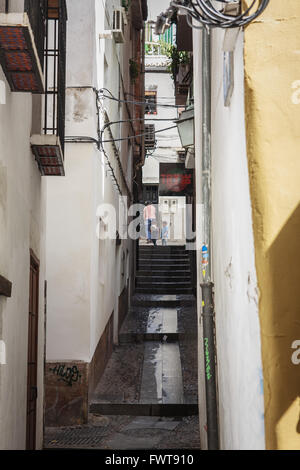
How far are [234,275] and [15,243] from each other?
2.53 m

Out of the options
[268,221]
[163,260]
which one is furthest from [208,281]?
[163,260]

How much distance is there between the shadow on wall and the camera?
11.6 feet

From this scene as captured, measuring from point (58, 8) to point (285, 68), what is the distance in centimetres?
513

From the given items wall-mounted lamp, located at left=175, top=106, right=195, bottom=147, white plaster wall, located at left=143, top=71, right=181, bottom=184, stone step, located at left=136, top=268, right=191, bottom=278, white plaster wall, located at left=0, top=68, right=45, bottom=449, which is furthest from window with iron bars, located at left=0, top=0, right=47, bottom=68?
white plaster wall, located at left=143, top=71, right=181, bottom=184

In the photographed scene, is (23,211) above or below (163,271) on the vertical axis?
below

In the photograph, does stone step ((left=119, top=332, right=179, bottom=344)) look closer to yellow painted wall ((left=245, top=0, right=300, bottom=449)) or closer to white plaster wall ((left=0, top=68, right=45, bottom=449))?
white plaster wall ((left=0, top=68, right=45, bottom=449))

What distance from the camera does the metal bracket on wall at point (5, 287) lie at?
528 cm

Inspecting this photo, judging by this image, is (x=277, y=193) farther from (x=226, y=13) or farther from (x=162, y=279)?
(x=162, y=279)

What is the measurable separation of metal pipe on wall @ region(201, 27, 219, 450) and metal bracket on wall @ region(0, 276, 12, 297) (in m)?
2.05

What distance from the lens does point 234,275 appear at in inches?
190

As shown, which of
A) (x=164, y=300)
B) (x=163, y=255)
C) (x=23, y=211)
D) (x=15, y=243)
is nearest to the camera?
(x=15, y=243)

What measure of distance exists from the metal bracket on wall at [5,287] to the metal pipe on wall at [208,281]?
2047 mm

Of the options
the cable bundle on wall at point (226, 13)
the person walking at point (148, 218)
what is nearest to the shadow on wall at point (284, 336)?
the cable bundle on wall at point (226, 13)

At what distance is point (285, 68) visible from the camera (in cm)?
385
